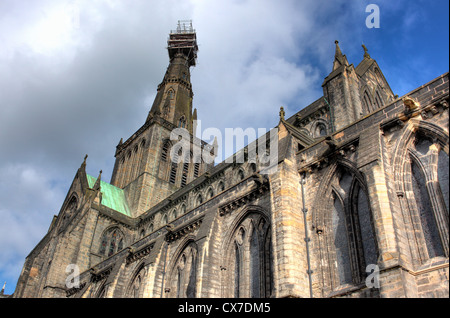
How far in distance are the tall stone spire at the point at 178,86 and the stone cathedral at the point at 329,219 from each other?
2351 cm

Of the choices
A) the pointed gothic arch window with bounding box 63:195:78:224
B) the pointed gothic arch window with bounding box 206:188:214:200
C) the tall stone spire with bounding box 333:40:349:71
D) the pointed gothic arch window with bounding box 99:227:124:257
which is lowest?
the pointed gothic arch window with bounding box 99:227:124:257

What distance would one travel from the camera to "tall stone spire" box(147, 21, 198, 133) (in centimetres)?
5288

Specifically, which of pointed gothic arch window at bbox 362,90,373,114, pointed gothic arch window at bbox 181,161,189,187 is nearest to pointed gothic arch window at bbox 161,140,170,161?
pointed gothic arch window at bbox 181,161,189,187

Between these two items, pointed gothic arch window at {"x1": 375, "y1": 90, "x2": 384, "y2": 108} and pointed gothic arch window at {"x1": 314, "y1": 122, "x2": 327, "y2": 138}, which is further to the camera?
pointed gothic arch window at {"x1": 375, "y1": 90, "x2": 384, "y2": 108}

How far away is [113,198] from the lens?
4253 cm

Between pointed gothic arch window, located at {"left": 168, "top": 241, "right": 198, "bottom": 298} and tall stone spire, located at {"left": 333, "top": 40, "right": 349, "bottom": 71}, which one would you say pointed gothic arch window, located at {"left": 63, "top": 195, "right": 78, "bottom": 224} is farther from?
tall stone spire, located at {"left": 333, "top": 40, "right": 349, "bottom": 71}

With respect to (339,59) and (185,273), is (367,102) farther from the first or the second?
(185,273)

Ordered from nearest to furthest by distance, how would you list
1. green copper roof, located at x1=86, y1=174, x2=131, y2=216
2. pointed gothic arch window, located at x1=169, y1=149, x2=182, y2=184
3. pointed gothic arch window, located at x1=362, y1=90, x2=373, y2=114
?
pointed gothic arch window, located at x1=362, y1=90, x2=373, y2=114
green copper roof, located at x1=86, y1=174, x2=131, y2=216
pointed gothic arch window, located at x1=169, y1=149, x2=182, y2=184

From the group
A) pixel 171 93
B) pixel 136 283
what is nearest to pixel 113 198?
pixel 171 93

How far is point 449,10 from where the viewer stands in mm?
6168
